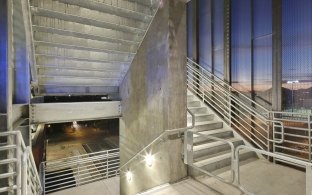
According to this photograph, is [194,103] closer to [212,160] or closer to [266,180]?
[212,160]

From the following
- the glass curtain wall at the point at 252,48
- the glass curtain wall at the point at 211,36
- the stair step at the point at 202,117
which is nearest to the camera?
the glass curtain wall at the point at 252,48

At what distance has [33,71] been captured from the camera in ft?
14.1

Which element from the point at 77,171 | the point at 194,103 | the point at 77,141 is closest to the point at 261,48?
the point at 194,103

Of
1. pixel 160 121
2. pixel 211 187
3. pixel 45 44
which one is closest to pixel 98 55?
pixel 45 44

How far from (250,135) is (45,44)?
5.18m

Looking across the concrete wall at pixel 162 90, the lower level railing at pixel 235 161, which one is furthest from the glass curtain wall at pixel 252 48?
the concrete wall at pixel 162 90

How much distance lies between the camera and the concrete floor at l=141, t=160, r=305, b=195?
321cm

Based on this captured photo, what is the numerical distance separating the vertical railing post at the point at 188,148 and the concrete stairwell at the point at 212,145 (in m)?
0.18

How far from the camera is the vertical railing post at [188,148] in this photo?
3666mm

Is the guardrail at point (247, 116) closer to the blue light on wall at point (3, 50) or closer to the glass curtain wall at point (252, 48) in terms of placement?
the glass curtain wall at point (252, 48)

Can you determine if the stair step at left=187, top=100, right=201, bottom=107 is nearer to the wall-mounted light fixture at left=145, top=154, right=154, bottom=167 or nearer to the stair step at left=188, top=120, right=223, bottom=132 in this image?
the stair step at left=188, top=120, right=223, bottom=132

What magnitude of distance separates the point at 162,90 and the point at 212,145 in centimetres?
174

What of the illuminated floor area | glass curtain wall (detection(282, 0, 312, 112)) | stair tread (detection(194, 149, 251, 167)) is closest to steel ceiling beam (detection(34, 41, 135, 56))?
stair tread (detection(194, 149, 251, 167))

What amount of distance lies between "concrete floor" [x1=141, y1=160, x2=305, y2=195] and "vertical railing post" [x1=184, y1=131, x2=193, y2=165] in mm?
375
